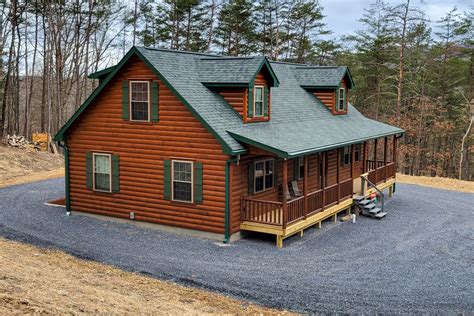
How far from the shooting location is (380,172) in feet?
75.1

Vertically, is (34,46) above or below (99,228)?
above

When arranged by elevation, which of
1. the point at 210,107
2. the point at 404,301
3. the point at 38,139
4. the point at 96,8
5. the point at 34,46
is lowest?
the point at 404,301

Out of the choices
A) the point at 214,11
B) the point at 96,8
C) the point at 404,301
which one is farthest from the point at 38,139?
the point at 404,301

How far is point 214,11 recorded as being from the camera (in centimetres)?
4122

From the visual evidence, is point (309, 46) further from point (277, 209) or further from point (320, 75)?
point (277, 209)

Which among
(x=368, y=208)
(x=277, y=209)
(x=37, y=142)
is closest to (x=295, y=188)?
(x=277, y=209)

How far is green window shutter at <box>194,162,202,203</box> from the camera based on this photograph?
605 inches

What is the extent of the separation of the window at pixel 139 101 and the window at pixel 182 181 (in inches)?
78.2

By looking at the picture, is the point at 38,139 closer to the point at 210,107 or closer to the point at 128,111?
the point at 128,111

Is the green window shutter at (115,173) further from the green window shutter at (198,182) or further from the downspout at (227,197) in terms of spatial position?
the downspout at (227,197)

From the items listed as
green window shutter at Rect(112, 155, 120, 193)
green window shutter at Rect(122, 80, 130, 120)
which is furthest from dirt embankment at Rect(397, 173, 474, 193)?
green window shutter at Rect(122, 80, 130, 120)

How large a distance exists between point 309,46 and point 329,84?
835 inches

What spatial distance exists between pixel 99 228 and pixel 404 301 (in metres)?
10.0

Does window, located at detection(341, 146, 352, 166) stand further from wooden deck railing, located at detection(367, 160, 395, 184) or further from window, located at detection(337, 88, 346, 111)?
window, located at detection(337, 88, 346, 111)
